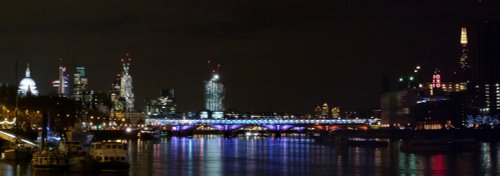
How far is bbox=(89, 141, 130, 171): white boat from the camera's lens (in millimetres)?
64688

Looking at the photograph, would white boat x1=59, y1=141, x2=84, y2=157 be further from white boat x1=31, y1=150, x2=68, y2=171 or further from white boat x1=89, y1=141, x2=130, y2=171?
white boat x1=89, y1=141, x2=130, y2=171

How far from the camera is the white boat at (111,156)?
64688 mm

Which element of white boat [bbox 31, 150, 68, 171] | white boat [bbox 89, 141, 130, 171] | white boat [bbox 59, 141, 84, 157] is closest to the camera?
white boat [bbox 89, 141, 130, 171]

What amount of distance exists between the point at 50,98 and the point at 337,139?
52520 millimetres

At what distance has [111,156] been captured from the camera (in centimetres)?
6525

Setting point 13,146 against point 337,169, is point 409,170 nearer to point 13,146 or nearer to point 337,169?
point 337,169

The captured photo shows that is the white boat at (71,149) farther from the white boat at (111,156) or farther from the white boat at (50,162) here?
the white boat at (111,156)

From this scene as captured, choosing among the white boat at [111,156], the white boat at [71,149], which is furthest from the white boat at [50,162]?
the white boat at [71,149]

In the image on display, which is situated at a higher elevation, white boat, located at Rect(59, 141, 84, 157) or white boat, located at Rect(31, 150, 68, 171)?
white boat, located at Rect(59, 141, 84, 157)

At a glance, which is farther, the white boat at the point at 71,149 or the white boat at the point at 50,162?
the white boat at the point at 71,149

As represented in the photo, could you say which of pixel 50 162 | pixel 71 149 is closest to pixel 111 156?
pixel 50 162

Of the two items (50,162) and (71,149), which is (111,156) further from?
(71,149)

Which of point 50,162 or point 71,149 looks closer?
point 50,162

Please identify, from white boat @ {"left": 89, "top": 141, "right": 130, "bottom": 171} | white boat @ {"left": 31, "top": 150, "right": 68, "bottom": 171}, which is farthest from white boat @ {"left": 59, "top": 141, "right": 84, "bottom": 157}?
white boat @ {"left": 89, "top": 141, "right": 130, "bottom": 171}
